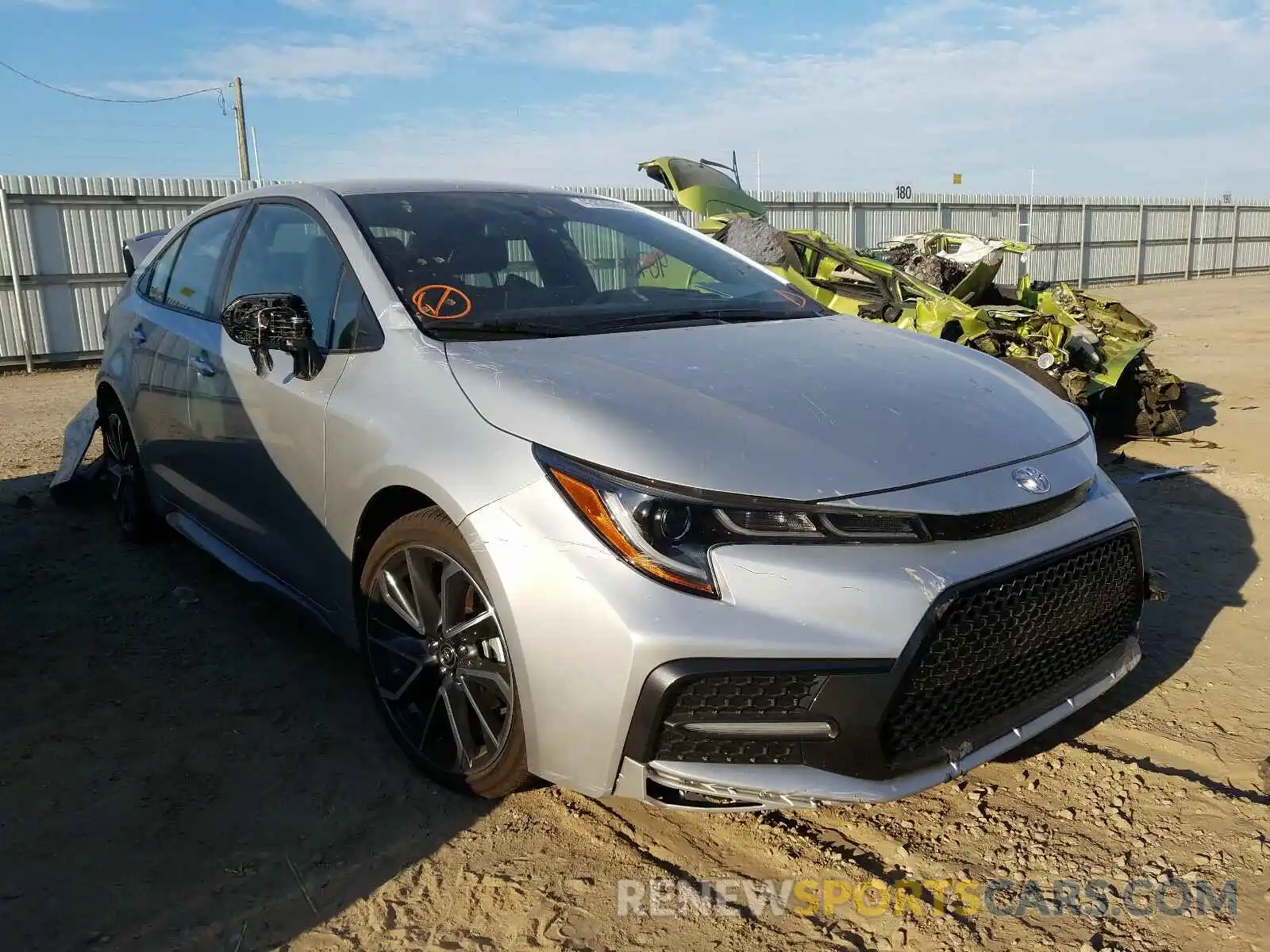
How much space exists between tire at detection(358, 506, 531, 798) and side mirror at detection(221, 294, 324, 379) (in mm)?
638

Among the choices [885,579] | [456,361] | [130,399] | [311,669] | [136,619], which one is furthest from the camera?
[130,399]

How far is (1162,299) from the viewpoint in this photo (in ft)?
70.9

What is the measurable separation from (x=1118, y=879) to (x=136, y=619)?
11.4 ft

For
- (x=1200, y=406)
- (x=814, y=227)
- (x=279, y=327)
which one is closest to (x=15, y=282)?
(x=279, y=327)

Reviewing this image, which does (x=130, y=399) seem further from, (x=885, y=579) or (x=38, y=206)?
(x=38, y=206)

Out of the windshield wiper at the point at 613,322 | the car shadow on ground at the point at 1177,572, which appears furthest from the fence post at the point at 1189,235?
the windshield wiper at the point at 613,322

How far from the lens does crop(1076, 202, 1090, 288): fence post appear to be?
85.6ft

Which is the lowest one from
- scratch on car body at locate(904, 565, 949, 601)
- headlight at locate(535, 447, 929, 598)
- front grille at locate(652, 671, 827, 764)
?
front grille at locate(652, 671, 827, 764)

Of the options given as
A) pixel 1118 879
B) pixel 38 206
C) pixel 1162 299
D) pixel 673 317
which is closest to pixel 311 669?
pixel 673 317

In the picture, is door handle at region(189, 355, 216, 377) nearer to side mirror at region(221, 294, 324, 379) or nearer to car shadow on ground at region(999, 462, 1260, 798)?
side mirror at region(221, 294, 324, 379)

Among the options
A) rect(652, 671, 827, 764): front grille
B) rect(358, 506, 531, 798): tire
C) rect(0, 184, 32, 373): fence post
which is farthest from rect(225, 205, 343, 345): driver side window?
rect(0, 184, 32, 373): fence post

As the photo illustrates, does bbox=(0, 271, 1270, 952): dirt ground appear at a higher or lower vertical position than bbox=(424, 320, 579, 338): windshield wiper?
lower

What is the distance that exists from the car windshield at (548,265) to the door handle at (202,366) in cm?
83

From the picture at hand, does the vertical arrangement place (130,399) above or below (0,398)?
above
